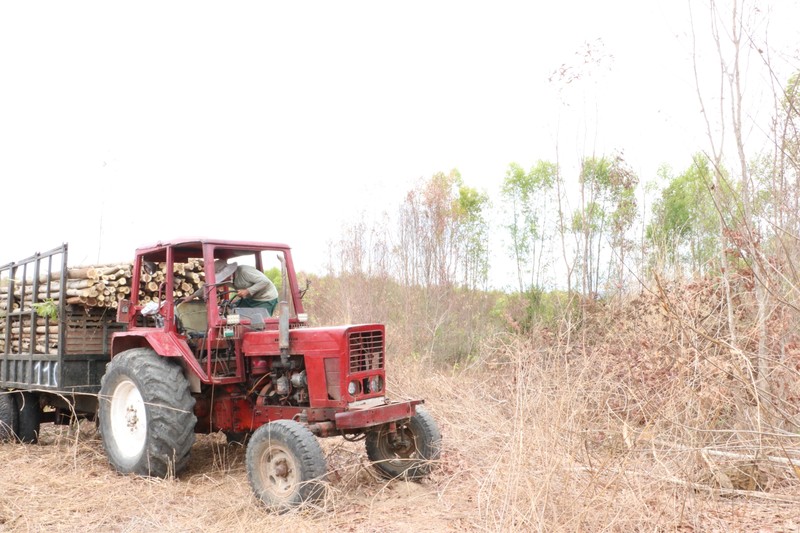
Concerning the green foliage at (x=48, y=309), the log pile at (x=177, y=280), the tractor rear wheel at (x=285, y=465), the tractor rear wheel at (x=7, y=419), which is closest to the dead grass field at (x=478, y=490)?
the tractor rear wheel at (x=285, y=465)

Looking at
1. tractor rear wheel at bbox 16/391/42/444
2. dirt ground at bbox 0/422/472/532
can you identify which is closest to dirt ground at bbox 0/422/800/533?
dirt ground at bbox 0/422/472/532

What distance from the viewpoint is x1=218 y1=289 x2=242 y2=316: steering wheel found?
6164 mm

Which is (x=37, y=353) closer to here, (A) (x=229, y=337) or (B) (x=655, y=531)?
(A) (x=229, y=337)

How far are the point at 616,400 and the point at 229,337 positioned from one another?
3.28 meters

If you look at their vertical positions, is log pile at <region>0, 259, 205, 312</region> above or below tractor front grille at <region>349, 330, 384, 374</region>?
above

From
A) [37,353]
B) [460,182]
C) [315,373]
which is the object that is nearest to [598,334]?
[315,373]

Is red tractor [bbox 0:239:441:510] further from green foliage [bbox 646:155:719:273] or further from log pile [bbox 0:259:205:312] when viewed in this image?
green foliage [bbox 646:155:719:273]

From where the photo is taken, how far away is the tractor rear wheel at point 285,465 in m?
4.91

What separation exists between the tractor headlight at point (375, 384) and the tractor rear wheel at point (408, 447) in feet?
1.01

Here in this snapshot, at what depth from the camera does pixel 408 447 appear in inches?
233

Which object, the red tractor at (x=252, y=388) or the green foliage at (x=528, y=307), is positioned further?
the green foliage at (x=528, y=307)

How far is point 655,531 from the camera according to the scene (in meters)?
3.93

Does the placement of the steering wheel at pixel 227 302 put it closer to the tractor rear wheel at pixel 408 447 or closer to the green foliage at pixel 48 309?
the tractor rear wheel at pixel 408 447

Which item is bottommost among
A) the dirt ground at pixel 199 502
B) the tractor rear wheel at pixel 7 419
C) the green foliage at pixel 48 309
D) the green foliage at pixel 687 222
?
the dirt ground at pixel 199 502
